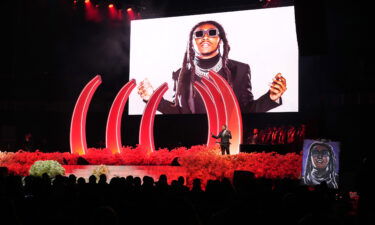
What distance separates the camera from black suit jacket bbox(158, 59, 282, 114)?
16.0 m

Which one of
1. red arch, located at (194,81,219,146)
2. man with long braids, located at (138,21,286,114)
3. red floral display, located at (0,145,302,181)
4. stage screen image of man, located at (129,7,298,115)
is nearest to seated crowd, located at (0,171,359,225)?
red floral display, located at (0,145,302,181)

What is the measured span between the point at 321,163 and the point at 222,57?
27.0 feet

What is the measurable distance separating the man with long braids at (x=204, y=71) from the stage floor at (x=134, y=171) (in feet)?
15.2

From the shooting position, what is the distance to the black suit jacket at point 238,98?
16.0 metres

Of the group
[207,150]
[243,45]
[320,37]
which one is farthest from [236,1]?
[320,37]

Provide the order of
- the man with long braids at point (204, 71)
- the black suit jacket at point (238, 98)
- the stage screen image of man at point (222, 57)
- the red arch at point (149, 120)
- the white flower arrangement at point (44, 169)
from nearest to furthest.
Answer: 1. the white flower arrangement at point (44, 169)
2. the red arch at point (149, 120)
3. the stage screen image of man at point (222, 57)
4. the black suit jacket at point (238, 98)
5. the man with long braids at point (204, 71)

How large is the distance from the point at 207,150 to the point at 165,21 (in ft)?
21.1

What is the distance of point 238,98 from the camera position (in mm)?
16359

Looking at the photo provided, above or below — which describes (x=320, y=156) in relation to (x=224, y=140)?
below

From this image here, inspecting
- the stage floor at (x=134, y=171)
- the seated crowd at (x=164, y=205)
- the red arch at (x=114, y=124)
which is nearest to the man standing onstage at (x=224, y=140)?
the stage floor at (x=134, y=171)

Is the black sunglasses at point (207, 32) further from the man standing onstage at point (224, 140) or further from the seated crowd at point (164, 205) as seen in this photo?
the seated crowd at point (164, 205)

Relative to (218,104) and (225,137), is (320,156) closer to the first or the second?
(225,137)

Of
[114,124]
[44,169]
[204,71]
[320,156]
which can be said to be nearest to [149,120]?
[114,124]

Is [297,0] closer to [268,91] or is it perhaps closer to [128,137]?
[268,91]
